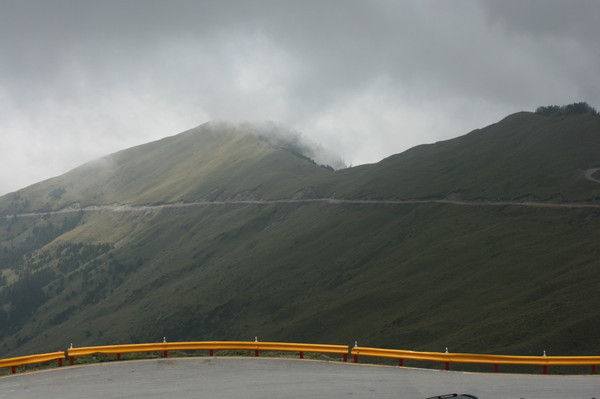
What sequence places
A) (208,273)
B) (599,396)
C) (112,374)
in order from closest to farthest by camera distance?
(599,396)
(112,374)
(208,273)

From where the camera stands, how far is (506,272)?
7731 cm

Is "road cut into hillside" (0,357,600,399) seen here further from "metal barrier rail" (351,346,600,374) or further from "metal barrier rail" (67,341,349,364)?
"metal barrier rail" (67,341,349,364)

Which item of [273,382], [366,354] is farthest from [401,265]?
[273,382]

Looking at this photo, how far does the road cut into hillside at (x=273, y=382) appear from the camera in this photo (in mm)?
25438

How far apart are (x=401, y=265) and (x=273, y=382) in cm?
7284

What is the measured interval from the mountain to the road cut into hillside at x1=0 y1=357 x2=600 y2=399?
22.3 metres

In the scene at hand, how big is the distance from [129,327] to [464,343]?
99.5 m

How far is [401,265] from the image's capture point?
97.3 meters

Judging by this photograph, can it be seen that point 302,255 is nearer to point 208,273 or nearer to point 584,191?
point 208,273

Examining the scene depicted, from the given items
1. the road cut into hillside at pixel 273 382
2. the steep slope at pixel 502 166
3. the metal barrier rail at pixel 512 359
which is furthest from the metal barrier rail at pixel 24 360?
the steep slope at pixel 502 166

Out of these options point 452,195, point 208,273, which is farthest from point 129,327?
point 452,195

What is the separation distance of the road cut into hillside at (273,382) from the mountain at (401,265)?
73.0 feet

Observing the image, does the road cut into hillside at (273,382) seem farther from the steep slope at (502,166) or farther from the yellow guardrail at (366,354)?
the steep slope at (502,166)

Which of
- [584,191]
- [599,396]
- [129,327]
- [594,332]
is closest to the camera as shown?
[599,396]
